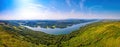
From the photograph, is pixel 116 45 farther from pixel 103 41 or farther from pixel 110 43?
pixel 103 41

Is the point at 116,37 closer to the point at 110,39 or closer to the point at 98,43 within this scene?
the point at 110,39

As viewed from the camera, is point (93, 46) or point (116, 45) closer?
point (116, 45)

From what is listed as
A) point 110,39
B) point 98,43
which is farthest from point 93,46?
point 110,39

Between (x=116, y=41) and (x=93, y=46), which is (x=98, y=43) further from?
(x=116, y=41)

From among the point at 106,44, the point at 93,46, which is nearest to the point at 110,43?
the point at 106,44

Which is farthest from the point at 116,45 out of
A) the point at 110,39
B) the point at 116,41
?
the point at 110,39

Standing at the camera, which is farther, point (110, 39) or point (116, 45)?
point (110, 39)

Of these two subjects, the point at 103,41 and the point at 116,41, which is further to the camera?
the point at 103,41
